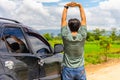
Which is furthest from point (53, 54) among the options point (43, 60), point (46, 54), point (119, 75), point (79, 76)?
point (119, 75)

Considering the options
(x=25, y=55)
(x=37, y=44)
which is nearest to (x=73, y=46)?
(x=25, y=55)

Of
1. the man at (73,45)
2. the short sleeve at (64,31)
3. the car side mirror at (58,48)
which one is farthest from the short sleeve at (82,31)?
the car side mirror at (58,48)

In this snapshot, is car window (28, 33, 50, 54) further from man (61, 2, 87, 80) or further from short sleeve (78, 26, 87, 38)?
short sleeve (78, 26, 87, 38)

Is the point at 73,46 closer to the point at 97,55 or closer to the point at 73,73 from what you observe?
the point at 73,73

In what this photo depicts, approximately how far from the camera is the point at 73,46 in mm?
6648

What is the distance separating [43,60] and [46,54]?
1.69ft

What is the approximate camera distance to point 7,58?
235 inches

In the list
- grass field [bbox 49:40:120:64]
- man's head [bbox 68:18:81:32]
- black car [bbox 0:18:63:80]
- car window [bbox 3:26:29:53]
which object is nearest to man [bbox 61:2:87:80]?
man's head [bbox 68:18:81:32]

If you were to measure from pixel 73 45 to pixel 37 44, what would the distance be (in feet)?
3.47

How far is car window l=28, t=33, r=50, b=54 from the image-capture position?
24.0ft

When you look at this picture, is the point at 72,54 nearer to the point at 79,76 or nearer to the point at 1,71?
the point at 79,76

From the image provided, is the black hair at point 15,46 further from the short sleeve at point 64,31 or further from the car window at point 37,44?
the short sleeve at point 64,31

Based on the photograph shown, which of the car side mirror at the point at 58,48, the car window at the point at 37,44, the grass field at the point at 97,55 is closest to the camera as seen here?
the car window at the point at 37,44

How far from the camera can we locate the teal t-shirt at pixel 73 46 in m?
6.62
